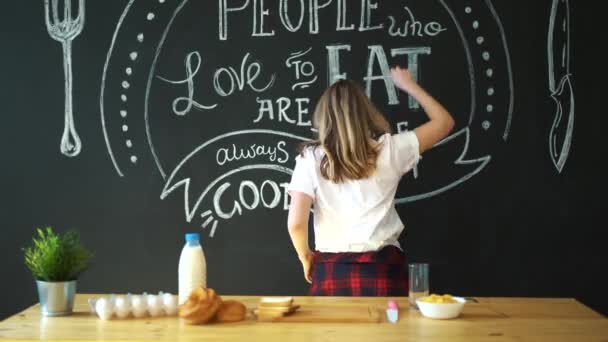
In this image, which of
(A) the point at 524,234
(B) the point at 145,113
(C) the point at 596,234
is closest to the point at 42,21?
(B) the point at 145,113

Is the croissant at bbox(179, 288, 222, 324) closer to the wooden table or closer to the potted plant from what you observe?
the wooden table

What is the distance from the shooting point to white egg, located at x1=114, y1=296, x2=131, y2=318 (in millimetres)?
1883

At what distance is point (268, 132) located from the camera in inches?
131

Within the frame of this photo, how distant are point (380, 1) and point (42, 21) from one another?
1669 millimetres

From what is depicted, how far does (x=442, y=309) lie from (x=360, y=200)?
0.64m

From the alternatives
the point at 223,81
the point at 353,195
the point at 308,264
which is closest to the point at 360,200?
the point at 353,195

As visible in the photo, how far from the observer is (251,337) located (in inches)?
66.6

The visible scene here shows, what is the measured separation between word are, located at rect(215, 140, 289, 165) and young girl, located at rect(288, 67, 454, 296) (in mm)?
841

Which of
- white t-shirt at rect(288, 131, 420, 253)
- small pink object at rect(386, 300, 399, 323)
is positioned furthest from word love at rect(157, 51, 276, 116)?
small pink object at rect(386, 300, 399, 323)

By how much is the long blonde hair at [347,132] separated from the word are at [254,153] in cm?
83

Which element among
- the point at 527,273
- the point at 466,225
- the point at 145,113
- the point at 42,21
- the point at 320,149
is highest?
the point at 42,21

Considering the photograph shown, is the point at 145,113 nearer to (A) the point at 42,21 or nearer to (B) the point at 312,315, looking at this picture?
(A) the point at 42,21

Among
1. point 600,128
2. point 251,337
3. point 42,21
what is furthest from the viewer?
point 42,21

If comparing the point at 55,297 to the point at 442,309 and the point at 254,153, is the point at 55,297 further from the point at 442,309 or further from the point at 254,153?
the point at 254,153
